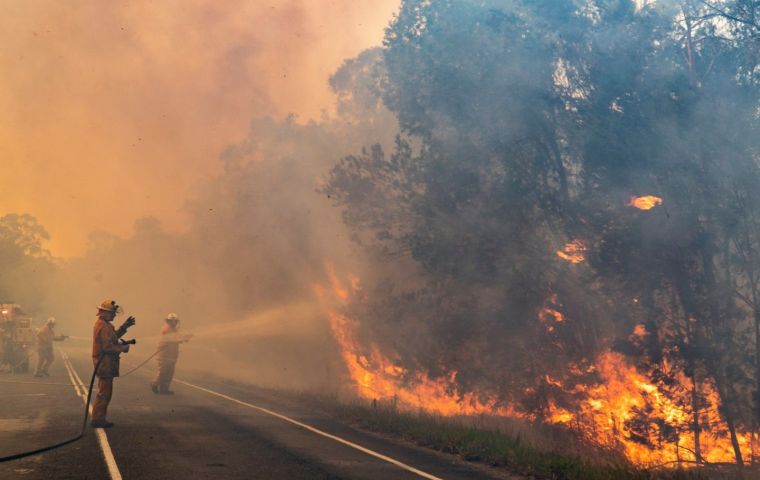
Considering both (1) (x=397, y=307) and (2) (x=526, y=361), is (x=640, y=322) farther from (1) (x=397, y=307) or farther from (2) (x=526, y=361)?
(1) (x=397, y=307)

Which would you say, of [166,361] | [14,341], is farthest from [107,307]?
[14,341]

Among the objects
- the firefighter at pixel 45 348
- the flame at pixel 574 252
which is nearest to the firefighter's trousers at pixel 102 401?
the flame at pixel 574 252

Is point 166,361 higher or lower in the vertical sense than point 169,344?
lower

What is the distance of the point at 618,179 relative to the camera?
1880 centimetres

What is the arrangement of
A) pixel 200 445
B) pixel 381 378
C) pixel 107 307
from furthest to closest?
1. pixel 381 378
2. pixel 107 307
3. pixel 200 445

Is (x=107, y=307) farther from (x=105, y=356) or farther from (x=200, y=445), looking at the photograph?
(x=200, y=445)

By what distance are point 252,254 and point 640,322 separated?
29.4 metres

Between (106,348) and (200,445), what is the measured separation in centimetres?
309

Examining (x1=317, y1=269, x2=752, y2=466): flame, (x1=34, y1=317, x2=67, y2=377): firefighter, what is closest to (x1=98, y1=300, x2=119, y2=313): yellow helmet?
(x1=317, y1=269, x2=752, y2=466): flame

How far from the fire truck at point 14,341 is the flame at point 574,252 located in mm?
20812

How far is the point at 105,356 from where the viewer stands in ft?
42.6

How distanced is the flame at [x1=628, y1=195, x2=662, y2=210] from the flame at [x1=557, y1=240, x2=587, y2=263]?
1.88m

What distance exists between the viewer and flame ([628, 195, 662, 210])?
1828 centimetres

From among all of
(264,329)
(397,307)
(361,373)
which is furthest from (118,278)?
(397,307)
